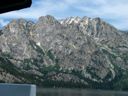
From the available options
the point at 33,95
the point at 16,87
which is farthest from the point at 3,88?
the point at 33,95

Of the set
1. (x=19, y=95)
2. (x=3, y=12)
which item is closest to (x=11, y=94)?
(x=19, y=95)

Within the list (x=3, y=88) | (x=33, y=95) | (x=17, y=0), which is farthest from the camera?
(x=3, y=88)

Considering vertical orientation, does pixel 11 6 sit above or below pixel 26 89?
above

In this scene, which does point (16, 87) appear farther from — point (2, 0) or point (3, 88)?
point (2, 0)

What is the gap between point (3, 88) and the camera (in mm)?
6238

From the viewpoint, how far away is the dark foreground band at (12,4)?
4.99 m

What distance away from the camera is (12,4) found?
5090 millimetres

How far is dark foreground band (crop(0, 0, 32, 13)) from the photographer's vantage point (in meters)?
4.99

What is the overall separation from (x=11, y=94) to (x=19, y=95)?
12 centimetres

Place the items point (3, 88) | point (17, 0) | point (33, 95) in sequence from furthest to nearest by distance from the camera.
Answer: point (3, 88) < point (33, 95) < point (17, 0)

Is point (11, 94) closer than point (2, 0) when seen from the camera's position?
No

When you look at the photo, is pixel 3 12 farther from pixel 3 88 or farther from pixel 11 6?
pixel 3 88

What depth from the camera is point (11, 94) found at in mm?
5902

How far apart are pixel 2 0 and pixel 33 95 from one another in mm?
1567
